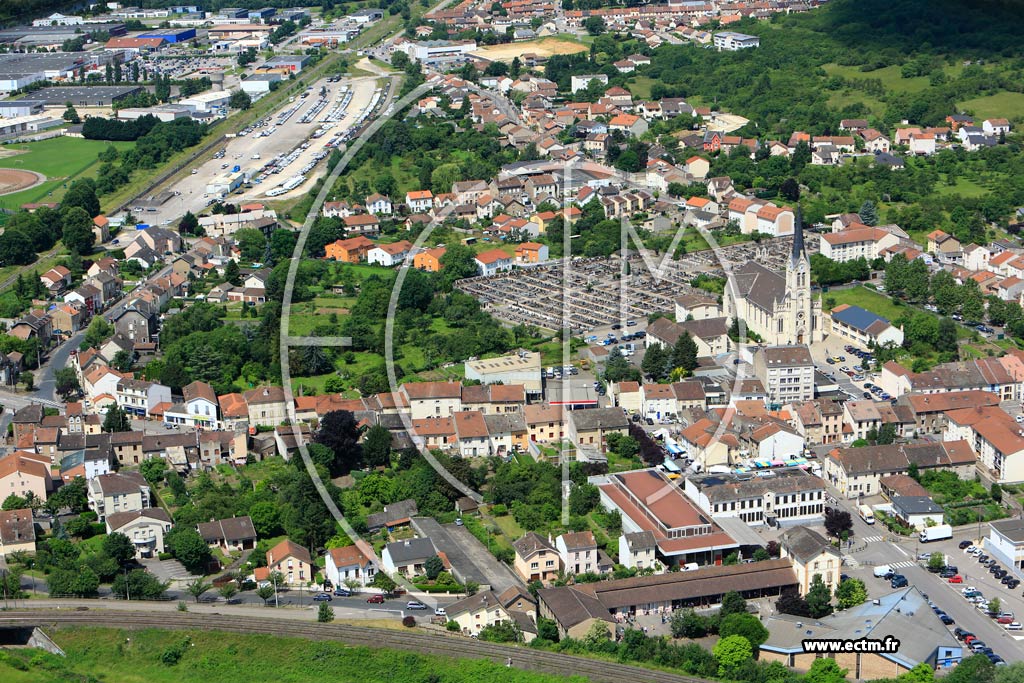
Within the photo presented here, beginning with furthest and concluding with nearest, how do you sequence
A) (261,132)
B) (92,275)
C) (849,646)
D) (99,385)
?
(261,132) → (92,275) → (99,385) → (849,646)

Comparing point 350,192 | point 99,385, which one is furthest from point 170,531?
point 350,192

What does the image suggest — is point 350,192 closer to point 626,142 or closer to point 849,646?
point 626,142

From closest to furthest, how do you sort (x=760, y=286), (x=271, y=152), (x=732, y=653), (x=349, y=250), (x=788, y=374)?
1. (x=732, y=653)
2. (x=788, y=374)
3. (x=760, y=286)
4. (x=349, y=250)
5. (x=271, y=152)

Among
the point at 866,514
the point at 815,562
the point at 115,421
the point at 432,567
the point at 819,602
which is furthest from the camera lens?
the point at 115,421

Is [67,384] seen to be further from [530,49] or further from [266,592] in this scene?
[530,49]

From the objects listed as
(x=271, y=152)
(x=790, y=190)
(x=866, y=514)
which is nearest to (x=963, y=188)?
(x=790, y=190)

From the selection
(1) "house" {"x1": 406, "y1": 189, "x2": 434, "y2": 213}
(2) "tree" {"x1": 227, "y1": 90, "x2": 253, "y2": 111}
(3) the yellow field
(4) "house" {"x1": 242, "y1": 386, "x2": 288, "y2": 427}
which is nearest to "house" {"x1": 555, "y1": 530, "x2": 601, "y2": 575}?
(4) "house" {"x1": 242, "y1": 386, "x2": 288, "y2": 427}

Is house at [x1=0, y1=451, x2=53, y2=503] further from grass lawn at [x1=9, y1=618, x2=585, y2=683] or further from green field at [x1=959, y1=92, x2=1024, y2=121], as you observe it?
green field at [x1=959, y1=92, x2=1024, y2=121]
